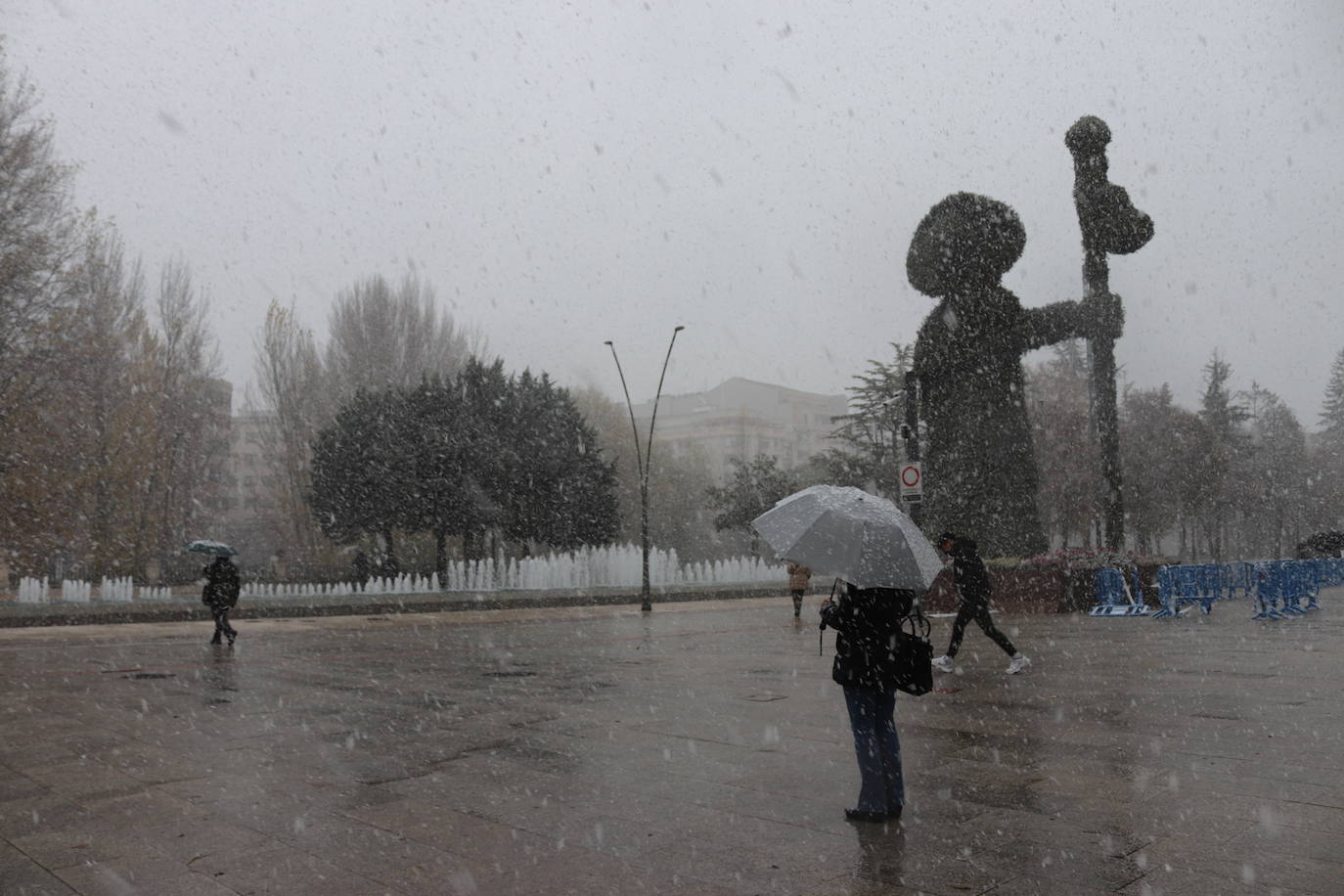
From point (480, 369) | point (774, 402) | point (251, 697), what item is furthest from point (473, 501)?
point (774, 402)

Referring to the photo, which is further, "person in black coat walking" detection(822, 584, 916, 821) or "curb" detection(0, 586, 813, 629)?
"curb" detection(0, 586, 813, 629)

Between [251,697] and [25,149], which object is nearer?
[251,697]

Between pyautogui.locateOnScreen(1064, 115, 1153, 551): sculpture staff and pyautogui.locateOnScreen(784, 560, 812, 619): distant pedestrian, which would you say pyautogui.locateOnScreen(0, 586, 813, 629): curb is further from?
pyautogui.locateOnScreen(1064, 115, 1153, 551): sculpture staff

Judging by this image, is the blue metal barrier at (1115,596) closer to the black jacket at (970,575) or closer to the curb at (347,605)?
the black jacket at (970,575)

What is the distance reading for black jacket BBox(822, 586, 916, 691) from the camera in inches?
200

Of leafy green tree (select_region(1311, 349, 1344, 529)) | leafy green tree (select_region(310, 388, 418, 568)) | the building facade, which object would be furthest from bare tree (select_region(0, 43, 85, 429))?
the building facade

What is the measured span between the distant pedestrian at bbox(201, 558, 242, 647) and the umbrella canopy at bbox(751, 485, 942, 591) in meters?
12.5

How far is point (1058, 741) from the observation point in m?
7.04

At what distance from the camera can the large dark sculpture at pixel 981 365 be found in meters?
22.4

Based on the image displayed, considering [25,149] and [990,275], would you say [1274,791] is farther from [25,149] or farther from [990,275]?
[25,149]

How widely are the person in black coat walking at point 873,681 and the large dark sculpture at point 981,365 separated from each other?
18.2 metres

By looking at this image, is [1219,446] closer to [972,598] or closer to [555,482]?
[555,482]

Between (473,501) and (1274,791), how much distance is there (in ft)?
112

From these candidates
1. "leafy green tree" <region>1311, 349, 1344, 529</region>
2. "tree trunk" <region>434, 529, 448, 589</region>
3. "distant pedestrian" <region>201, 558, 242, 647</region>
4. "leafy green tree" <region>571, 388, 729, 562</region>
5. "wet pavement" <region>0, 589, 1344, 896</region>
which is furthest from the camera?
"leafy green tree" <region>1311, 349, 1344, 529</region>
